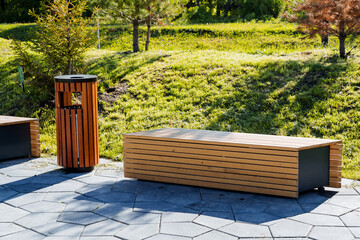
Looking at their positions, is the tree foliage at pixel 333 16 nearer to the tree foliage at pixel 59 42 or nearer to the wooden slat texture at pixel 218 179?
the tree foliage at pixel 59 42

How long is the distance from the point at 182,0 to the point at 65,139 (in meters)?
9.74

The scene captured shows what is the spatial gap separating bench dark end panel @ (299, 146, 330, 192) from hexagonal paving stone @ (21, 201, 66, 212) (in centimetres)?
312

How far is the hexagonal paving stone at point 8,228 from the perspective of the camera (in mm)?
4581

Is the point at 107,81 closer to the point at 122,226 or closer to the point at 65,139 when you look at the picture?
the point at 65,139

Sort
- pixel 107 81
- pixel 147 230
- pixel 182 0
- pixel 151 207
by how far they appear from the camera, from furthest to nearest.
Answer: pixel 182 0, pixel 107 81, pixel 151 207, pixel 147 230

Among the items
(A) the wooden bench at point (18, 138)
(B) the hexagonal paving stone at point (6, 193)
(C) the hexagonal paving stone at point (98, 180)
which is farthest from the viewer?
(A) the wooden bench at point (18, 138)

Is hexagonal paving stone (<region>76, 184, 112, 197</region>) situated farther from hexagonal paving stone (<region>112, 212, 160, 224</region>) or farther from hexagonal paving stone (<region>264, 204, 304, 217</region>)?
hexagonal paving stone (<region>264, 204, 304, 217</region>)

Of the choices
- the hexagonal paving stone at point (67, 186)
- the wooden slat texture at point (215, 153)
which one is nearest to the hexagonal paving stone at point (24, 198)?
the hexagonal paving stone at point (67, 186)

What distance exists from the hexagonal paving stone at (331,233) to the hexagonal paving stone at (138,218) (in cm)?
170

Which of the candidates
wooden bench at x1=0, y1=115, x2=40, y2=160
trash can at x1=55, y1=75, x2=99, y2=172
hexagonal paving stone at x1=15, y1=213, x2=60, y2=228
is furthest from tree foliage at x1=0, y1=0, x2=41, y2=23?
hexagonal paving stone at x1=15, y1=213, x2=60, y2=228

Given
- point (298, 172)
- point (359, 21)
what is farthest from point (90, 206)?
point (359, 21)

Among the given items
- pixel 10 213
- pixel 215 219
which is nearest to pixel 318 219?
pixel 215 219

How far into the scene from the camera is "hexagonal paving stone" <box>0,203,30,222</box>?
16.3 feet

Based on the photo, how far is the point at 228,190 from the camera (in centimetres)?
595
